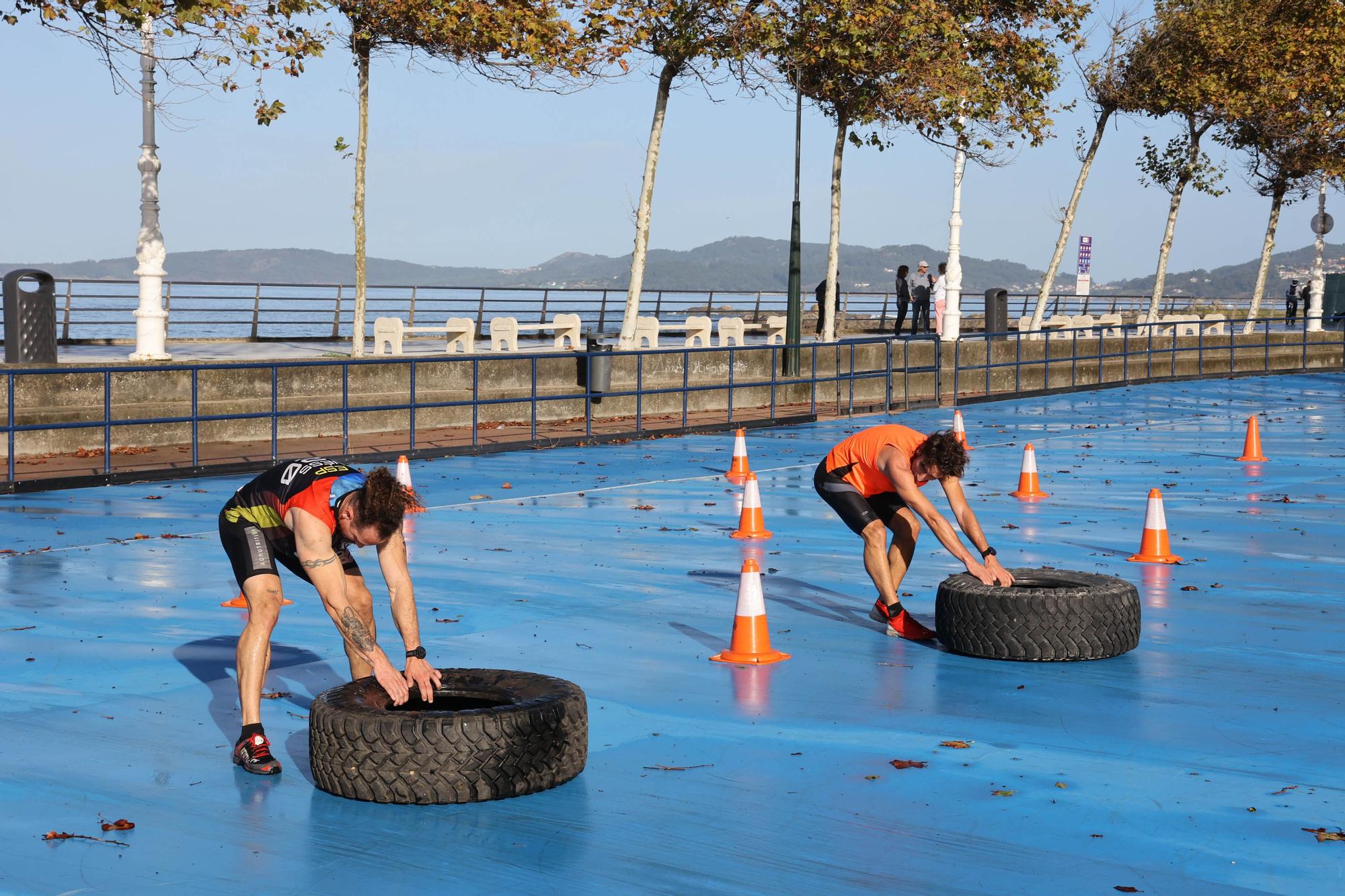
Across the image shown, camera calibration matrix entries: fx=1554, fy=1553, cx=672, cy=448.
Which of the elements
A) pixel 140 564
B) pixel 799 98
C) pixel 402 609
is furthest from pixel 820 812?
pixel 799 98

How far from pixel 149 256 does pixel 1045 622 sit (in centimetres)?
1521

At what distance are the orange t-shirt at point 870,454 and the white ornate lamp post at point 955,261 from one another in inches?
853

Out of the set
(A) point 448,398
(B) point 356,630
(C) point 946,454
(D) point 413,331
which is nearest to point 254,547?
(B) point 356,630

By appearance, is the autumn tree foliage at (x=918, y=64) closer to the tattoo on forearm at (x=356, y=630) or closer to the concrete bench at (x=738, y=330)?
the concrete bench at (x=738, y=330)

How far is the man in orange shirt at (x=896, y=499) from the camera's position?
27.1ft

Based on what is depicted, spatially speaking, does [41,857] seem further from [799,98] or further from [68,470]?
[799,98]


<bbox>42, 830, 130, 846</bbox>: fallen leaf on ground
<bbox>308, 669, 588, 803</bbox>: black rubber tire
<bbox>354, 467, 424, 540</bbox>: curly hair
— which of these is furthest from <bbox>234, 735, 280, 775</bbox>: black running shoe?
<bbox>354, 467, 424, 540</bbox>: curly hair

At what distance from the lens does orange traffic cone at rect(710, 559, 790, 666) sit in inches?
324

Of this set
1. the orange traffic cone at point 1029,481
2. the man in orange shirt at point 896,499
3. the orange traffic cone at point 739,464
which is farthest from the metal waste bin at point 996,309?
the man in orange shirt at point 896,499

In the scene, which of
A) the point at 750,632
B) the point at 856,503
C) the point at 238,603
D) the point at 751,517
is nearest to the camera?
the point at 750,632

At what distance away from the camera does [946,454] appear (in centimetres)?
817

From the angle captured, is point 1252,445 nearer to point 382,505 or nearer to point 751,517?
point 751,517

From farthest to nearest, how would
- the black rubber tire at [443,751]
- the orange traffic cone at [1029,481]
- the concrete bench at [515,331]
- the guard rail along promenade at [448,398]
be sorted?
the concrete bench at [515,331] → the guard rail along promenade at [448,398] → the orange traffic cone at [1029,481] → the black rubber tire at [443,751]

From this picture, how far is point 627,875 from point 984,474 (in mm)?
13047
